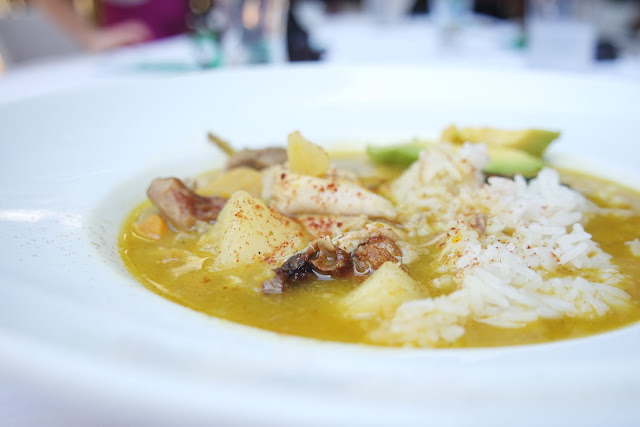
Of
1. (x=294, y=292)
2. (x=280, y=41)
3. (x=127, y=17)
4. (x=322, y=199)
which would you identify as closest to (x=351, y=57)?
(x=280, y=41)

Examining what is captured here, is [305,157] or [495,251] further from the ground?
[305,157]

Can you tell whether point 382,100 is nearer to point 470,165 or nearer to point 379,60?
point 470,165

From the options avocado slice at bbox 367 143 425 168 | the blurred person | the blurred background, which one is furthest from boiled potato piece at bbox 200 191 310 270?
the blurred person

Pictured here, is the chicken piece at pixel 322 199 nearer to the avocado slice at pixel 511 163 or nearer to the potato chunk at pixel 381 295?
the potato chunk at pixel 381 295

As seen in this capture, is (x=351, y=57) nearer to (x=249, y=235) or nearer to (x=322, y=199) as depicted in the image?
(x=322, y=199)

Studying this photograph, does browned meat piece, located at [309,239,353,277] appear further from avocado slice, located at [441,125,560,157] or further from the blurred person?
the blurred person

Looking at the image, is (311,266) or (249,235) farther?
(249,235)
